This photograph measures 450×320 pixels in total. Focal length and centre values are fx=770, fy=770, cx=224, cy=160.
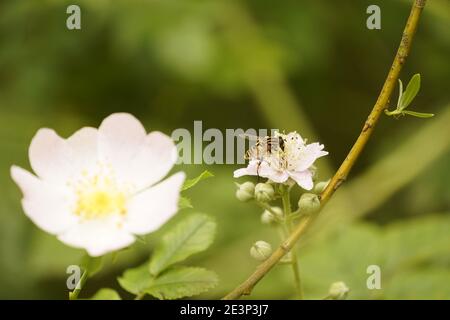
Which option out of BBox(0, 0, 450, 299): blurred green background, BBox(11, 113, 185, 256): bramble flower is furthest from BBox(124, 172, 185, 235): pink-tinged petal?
BBox(0, 0, 450, 299): blurred green background

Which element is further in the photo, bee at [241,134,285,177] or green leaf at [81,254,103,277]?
bee at [241,134,285,177]

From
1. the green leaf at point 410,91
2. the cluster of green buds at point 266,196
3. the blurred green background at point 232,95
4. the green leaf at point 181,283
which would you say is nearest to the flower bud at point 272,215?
the cluster of green buds at point 266,196

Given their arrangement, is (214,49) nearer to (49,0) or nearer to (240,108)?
(240,108)

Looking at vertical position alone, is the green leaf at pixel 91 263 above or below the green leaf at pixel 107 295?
above

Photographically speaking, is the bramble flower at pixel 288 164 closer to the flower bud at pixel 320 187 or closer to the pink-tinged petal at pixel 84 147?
the flower bud at pixel 320 187

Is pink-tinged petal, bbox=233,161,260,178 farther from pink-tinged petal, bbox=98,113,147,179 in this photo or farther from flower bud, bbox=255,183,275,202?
pink-tinged petal, bbox=98,113,147,179

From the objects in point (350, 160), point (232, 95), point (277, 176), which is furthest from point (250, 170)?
point (232, 95)
